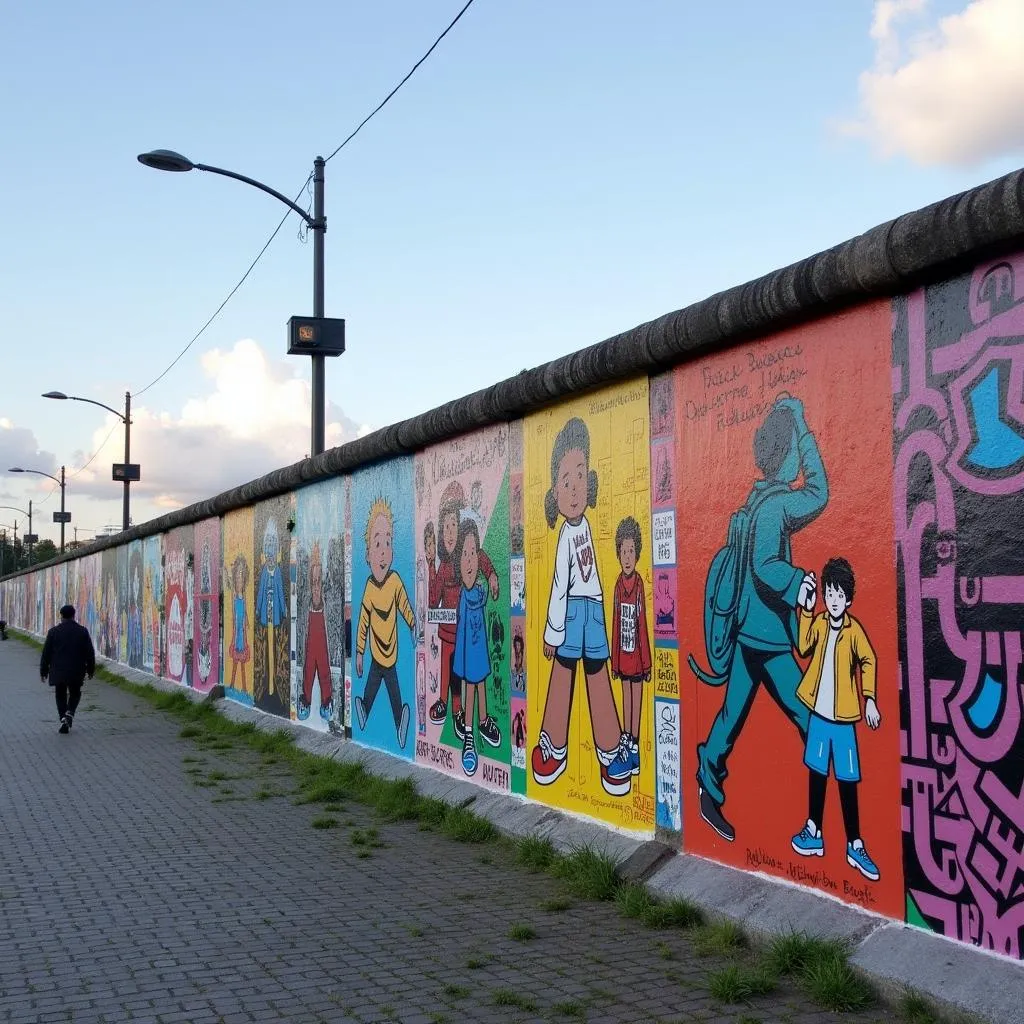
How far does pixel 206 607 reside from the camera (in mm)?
19891

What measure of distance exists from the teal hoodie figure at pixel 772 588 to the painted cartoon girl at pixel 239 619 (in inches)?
450

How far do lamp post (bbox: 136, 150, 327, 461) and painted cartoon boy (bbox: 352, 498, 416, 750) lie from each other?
10.7 ft

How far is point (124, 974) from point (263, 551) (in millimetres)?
11192

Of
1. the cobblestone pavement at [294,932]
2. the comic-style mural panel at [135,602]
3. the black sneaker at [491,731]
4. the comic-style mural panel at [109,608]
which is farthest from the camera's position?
the comic-style mural panel at [109,608]

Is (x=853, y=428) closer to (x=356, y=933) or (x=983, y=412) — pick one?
(x=983, y=412)

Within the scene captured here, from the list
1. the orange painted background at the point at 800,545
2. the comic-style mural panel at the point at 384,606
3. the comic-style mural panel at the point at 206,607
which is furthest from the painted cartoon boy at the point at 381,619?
the comic-style mural panel at the point at 206,607

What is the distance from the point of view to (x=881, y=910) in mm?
5344

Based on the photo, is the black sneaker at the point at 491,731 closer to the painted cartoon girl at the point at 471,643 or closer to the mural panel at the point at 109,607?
the painted cartoon girl at the point at 471,643

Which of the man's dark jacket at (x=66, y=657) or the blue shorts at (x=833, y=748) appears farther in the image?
the man's dark jacket at (x=66, y=657)

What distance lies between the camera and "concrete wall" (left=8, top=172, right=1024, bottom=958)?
490 centimetres

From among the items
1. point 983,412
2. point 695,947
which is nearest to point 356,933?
point 695,947

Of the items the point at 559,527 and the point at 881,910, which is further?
the point at 559,527

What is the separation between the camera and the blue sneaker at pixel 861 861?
17.7ft

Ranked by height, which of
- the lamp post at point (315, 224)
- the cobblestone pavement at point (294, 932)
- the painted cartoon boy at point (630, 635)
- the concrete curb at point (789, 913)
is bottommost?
the cobblestone pavement at point (294, 932)
